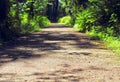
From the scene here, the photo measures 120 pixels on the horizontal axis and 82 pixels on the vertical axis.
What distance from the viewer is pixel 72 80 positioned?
28.6 ft

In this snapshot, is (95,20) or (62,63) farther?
(95,20)

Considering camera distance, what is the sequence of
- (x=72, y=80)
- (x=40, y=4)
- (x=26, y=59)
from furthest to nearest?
(x=40, y=4), (x=26, y=59), (x=72, y=80)

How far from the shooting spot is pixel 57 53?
14.2 meters

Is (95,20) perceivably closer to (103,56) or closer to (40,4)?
(103,56)

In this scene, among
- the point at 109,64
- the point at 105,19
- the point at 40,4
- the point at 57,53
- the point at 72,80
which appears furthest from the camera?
the point at 40,4

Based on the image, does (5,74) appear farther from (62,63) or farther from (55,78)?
(62,63)

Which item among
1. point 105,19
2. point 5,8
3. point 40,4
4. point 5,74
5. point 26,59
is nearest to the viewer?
point 5,74

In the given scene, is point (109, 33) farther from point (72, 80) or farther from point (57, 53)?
point (72, 80)

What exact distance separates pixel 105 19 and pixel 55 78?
1260 cm

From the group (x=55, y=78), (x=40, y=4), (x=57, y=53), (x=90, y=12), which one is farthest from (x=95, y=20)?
(x=40, y=4)

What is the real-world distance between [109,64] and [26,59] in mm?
3066

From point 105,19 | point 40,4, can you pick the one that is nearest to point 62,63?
point 105,19

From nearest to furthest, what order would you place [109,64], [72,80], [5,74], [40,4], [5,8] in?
1. [72,80]
2. [5,74]
3. [109,64]
4. [5,8]
5. [40,4]

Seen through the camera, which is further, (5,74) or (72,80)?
(5,74)
